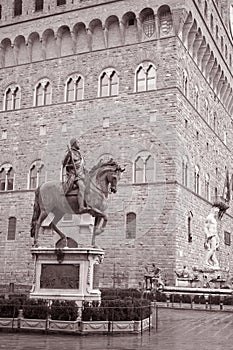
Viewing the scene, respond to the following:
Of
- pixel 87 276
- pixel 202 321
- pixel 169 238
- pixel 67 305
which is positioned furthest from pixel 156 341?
pixel 169 238

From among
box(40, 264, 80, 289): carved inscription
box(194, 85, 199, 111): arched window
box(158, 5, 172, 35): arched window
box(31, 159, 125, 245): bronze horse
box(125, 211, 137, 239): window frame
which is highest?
box(158, 5, 172, 35): arched window

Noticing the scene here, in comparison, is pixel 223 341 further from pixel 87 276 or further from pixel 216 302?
pixel 216 302

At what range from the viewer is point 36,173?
3166cm

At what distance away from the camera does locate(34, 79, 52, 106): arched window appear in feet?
108

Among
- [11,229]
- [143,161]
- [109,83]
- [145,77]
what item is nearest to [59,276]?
[143,161]

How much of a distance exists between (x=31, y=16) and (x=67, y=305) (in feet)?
87.0

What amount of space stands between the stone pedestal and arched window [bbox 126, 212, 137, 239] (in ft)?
49.2

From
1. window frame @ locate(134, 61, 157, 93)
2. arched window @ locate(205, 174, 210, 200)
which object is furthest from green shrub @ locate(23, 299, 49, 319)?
arched window @ locate(205, 174, 210, 200)

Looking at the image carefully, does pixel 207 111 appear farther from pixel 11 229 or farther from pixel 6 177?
pixel 11 229

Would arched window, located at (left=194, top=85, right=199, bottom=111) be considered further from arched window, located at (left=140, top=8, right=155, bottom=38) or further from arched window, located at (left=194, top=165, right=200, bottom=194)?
arched window, located at (left=140, top=8, right=155, bottom=38)

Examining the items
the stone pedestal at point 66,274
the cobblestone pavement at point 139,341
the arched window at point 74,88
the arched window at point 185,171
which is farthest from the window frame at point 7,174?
the cobblestone pavement at point 139,341

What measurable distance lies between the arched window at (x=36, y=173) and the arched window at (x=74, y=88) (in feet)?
14.7

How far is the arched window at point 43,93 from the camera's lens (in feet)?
108

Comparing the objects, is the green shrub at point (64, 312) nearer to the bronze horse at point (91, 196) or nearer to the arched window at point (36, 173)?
the bronze horse at point (91, 196)
